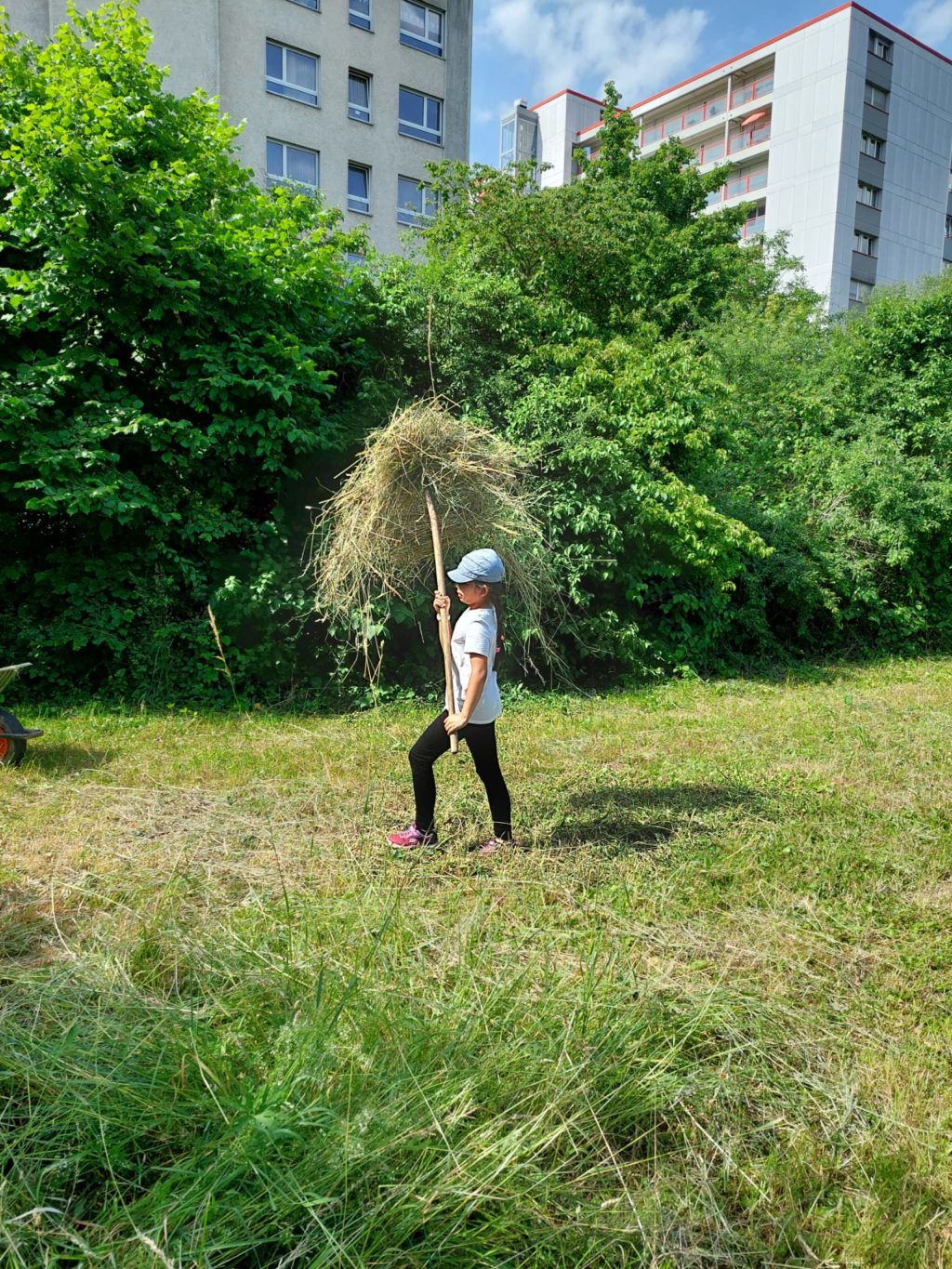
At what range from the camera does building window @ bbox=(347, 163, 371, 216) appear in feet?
89.9

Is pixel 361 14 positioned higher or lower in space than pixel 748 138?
lower

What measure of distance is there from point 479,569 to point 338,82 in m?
27.1

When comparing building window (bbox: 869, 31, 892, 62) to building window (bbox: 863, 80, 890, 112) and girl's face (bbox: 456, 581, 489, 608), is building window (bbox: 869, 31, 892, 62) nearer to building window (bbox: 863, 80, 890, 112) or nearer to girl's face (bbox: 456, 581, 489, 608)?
building window (bbox: 863, 80, 890, 112)

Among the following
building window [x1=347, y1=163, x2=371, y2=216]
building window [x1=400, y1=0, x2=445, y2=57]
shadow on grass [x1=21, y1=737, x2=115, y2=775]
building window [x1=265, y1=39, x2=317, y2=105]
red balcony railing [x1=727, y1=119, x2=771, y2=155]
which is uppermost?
red balcony railing [x1=727, y1=119, x2=771, y2=155]

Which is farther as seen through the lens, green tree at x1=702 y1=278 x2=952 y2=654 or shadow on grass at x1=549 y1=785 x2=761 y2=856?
green tree at x1=702 y1=278 x2=952 y2=654

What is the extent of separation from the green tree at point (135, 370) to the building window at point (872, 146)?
38805 mm

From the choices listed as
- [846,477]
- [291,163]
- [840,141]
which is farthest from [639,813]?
[840,141]

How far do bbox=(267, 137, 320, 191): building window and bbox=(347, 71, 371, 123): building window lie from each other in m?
2.08

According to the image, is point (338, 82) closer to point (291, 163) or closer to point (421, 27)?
point (291, 163)

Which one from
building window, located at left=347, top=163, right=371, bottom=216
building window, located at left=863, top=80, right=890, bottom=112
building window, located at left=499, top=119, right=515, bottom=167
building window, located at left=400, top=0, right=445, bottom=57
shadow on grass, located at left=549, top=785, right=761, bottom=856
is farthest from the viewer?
building window, located at left=499, top=119, right=515, bottom=167

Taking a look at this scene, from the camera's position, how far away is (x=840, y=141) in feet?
123

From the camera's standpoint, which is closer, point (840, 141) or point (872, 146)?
point (840, 141)

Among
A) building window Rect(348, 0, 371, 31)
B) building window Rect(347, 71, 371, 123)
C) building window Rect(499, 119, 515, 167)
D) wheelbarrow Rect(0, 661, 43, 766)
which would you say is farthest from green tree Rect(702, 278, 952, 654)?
building window Rect(499, 119, 515, 167)

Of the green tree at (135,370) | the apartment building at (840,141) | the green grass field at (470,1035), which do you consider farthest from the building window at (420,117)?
the green grass field at (470,1035)
